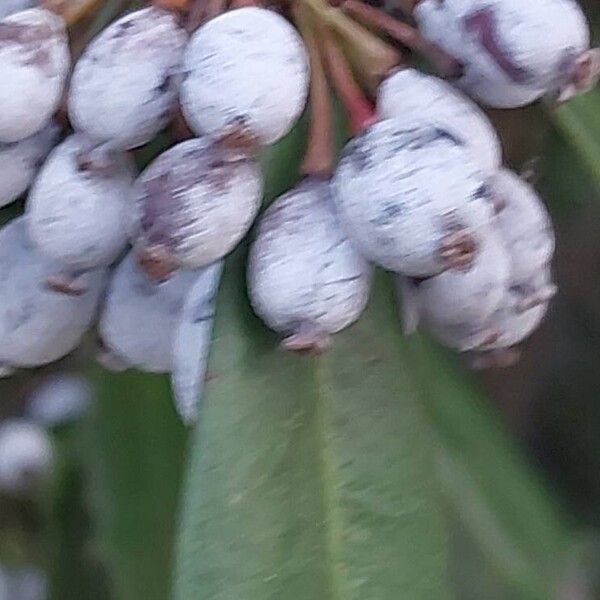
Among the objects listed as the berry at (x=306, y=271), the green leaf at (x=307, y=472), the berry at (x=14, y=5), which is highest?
the berry at (x=14, y=5)

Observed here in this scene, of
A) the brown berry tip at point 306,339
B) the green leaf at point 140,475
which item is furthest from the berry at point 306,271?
the green leaf at point 140,475

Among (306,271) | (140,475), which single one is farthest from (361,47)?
(140,475)

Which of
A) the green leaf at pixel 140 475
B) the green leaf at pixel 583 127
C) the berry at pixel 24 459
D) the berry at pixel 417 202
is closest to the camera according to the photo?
the berry at pixel 417 202

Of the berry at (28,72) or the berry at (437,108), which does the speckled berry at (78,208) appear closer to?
the berry at (28,72)

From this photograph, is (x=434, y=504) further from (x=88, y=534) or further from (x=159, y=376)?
(x=88, y=534)

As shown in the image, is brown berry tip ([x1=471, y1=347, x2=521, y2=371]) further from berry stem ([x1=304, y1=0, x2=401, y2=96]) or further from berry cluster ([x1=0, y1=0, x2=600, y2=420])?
berry stem ([x1=304, y1=0, x2=401, y2=96])

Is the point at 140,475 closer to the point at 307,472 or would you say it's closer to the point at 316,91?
the point at 307,472

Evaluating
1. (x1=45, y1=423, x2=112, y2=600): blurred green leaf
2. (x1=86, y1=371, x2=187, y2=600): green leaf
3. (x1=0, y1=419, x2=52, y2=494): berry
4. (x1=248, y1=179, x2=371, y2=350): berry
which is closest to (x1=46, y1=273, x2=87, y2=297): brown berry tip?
(x1=248, y1=179, x2=371, y2=350): berry
